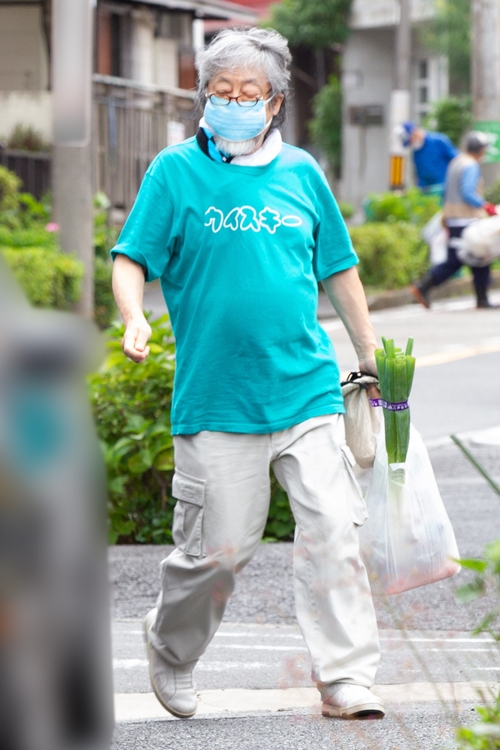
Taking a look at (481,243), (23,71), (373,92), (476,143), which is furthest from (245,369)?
(373,92)

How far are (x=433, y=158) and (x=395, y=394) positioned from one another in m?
16.0

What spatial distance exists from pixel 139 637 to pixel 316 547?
1.70 meters

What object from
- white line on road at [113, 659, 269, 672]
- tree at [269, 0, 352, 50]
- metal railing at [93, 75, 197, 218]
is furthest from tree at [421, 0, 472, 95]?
white line on road at [113, 659, 269, 672]

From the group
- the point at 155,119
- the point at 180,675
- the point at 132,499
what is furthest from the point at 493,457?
the point at 155,119

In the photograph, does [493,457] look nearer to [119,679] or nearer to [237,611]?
[237,611]

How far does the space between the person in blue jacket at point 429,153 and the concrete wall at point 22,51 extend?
20.3 ft

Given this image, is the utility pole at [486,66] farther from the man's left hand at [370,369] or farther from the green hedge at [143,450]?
the man's left hand at [370,369]

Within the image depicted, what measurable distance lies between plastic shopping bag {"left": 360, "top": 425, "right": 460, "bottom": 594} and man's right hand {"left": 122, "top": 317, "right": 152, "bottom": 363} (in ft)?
2.75

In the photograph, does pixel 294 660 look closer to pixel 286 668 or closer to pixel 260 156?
pixel 286 668

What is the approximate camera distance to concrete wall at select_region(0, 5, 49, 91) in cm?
2280

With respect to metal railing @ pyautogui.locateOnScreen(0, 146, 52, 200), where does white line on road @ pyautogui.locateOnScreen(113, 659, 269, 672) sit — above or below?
below

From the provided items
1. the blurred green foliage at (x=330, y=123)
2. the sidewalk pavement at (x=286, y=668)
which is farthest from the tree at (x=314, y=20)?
the sidewalk pavement at (x=286, y=668)

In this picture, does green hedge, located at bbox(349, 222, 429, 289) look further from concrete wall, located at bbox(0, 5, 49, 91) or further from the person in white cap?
concrete wall, located at bbox(0, 5, 49, 91)

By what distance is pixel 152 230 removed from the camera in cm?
403
